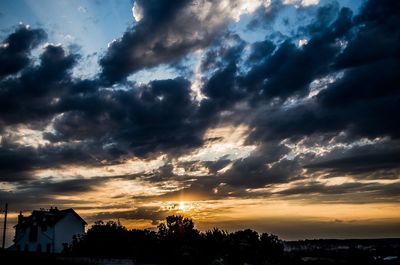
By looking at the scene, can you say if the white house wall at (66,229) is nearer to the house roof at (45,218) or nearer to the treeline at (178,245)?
the house roof at (45,218)

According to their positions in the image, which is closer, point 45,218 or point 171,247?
point 171,247

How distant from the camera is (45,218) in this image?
79375mm

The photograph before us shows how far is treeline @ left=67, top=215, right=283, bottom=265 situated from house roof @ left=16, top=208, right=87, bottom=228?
22598 millimetres

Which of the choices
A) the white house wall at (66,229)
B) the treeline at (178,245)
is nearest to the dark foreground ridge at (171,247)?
the treeline at (178,245)

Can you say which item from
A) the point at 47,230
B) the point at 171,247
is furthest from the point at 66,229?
the point at 171,247

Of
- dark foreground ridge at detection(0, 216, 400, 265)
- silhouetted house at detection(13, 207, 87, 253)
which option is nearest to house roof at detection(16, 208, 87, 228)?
silhouetted house at detection(13, 207, 87, 253)

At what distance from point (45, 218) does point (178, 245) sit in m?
36.8

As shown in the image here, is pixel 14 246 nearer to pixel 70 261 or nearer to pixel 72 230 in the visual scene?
pixel 72 230

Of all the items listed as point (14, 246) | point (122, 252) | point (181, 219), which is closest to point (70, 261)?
point (122, 252)

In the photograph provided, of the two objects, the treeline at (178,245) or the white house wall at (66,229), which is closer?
the treeline at (178,245)

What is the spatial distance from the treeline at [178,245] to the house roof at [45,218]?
74.1 feet

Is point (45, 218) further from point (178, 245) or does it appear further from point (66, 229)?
point (178, 245)

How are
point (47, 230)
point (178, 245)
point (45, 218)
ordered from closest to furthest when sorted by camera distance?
point (178, 245), point (47, 230), point (45, 218)

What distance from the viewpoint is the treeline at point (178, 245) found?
163 ft
